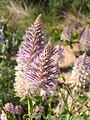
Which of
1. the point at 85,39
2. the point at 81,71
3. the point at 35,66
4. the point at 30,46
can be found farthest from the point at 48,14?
the point at 35,66

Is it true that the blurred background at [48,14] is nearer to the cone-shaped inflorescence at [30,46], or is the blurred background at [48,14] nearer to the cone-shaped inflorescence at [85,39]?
the cone-shaped inflorescence at [85,39]

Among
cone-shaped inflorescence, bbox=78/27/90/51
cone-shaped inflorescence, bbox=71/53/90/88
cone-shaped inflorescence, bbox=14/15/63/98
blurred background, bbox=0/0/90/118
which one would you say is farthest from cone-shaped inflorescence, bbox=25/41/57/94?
blurred background, bbox=0/0/90/118

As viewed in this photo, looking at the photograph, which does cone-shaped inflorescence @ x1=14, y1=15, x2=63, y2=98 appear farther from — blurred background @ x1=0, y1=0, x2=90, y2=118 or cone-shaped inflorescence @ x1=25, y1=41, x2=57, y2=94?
blurred background @ x1=0, y1=0, x2=90, y2=118

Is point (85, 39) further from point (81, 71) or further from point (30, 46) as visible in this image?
point (30, 46)

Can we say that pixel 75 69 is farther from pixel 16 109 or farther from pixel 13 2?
pixel 13 2

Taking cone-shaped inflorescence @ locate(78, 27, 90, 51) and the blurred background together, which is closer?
cone-shaped inflorescence @ locate(78, 27, 90, 51)

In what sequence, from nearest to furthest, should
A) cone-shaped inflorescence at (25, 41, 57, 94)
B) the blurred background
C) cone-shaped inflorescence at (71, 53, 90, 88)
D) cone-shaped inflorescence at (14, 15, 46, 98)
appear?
cone-shaped inflorescence at (25, 41, 57, 94) < cone-shaped inflorescence at (14, 15, 46, 98) < cone-shaped inflorescence at (71, 53, 90, 88) < the blurred background

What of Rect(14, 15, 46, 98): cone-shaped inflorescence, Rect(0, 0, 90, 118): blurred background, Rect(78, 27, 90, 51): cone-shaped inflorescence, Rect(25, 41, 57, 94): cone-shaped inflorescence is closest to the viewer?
Rect(25, 41, 57, 94): cone-shaped inflorescence

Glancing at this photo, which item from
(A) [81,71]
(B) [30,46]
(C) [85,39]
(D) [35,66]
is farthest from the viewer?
(C) [85,39]
